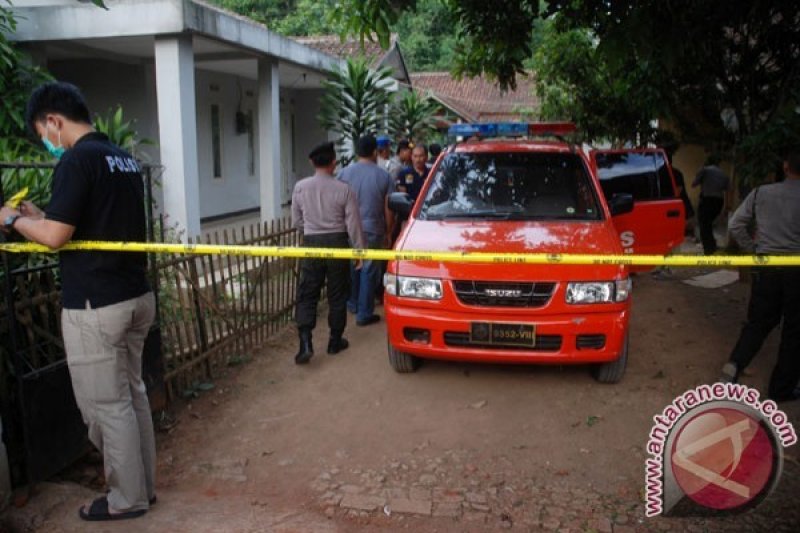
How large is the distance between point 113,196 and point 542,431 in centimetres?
296

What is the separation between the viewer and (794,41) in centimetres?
764

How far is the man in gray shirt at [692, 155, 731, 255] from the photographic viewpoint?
33.4ft

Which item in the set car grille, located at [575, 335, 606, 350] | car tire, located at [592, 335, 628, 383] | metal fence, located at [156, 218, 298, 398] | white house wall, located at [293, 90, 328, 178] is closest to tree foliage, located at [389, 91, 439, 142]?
white house wall, located at [293, 90, 328, 178]

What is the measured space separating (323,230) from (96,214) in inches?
108

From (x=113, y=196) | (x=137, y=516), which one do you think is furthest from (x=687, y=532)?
(x=113, y=196)

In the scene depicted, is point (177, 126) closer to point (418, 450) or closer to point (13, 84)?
point (13, 84)

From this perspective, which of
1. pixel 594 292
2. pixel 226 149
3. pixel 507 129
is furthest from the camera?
pixel 226 149

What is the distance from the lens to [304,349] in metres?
5.66

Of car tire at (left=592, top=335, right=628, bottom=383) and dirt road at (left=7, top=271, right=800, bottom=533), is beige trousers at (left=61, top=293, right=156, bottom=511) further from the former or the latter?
car tire at (left=592, top=335, right=628, bottom=383)

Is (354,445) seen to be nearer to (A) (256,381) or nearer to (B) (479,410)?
(B) (479,410)

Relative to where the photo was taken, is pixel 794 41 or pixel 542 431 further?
pixel 794 41

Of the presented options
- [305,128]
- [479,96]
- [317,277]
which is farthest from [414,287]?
[479,96]

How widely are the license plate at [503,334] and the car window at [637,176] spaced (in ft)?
14.9

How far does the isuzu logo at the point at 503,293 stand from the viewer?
4.57 meters
